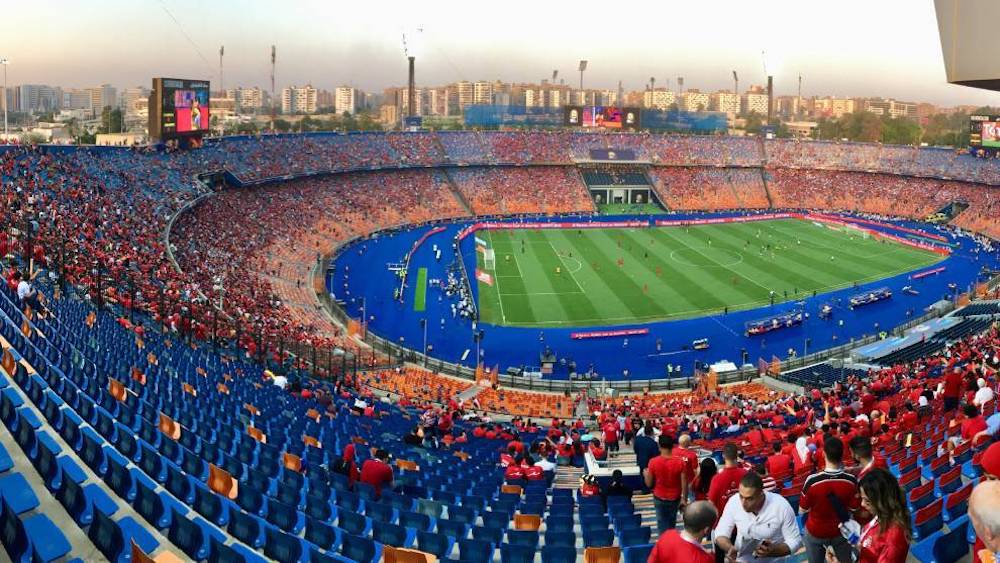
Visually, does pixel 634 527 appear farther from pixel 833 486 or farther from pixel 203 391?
pixel 203 391

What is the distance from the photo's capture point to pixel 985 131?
86.8 meters

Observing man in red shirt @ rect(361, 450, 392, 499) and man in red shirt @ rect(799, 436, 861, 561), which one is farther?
man in red shirt @ rect(361, 450, 392, 499)

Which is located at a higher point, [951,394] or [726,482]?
[726,482]

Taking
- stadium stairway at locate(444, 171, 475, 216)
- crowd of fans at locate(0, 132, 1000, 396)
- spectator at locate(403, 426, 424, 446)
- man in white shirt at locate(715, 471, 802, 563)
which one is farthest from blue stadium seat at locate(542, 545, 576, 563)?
stadium stairway at locate(444, 171, 475, 216)

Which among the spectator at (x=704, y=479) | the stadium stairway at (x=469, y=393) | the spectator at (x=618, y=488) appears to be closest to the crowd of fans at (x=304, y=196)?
the stadium stairway at (x=469, y=393)

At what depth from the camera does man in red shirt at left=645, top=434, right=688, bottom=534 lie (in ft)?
26.9

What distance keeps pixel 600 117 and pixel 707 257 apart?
48.4 m

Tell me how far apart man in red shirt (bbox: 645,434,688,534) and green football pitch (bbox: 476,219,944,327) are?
3530 cm

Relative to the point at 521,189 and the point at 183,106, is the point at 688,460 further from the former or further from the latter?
the point at 521,189

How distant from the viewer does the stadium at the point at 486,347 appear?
8.27m

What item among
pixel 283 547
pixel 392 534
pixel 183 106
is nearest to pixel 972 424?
pixel 392 534

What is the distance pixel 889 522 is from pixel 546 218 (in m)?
80.6

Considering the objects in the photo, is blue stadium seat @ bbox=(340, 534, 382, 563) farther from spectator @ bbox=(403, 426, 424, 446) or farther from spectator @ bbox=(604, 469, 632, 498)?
spectator @ bbox=(403, 426, 424, 446)

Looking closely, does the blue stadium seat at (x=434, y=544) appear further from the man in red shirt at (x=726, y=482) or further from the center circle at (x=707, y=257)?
the center circle at (x=707, y=257)
